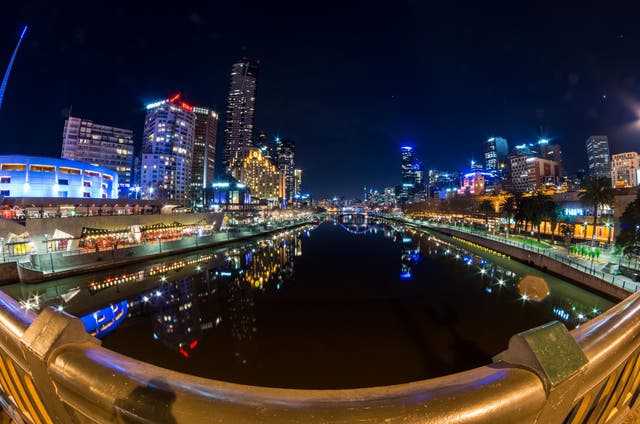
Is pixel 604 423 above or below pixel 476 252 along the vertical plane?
above

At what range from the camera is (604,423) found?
2.16 metres

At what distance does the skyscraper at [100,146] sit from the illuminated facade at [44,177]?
4843cm

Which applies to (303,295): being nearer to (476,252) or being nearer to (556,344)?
(556,344)

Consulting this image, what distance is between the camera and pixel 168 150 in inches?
4237

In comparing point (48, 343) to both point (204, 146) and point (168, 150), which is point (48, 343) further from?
point (204, 146)

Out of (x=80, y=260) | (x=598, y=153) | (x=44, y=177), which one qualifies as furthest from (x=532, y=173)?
(x=44, y=177)

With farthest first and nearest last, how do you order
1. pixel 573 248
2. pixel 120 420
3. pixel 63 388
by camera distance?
pixel 573 248 < pixel 63 388 < pixel 120 420

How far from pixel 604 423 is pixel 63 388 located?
12.6ft

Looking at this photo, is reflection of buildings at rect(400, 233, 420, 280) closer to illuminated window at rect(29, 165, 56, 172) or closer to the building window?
illuminated window at rect(29, 165, 56, 172)

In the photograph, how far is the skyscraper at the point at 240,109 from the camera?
7446 inches

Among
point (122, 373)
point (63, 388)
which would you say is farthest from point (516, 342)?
point (63, 388)

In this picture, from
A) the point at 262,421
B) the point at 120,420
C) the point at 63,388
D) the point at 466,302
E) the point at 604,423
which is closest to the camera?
the point at 262,421

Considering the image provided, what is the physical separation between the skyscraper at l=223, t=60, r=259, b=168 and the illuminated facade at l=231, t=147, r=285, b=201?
48217 mm

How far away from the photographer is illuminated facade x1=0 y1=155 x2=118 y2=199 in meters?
44.3
